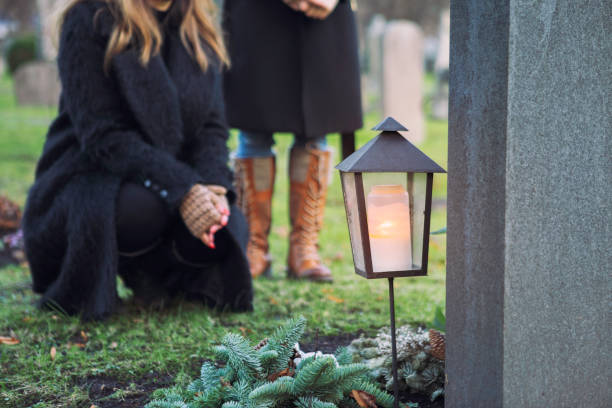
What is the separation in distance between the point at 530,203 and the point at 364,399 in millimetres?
615

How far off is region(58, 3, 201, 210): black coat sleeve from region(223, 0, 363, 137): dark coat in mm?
772

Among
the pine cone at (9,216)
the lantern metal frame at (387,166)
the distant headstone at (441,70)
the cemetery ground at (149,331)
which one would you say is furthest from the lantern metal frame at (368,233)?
the distant headstone at (441,70)

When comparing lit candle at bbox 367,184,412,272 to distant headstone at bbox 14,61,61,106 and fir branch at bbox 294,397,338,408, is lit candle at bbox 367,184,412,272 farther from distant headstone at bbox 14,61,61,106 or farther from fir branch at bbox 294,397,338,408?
distant headstone at bbox 14,61,61,106

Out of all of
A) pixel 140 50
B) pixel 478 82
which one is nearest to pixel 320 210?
pixel 140 50

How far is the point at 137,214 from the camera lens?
2.51 meters

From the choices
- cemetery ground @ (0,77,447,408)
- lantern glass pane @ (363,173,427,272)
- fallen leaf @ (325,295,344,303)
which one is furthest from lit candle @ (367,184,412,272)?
fallen leaf @ (325,295,344,303)

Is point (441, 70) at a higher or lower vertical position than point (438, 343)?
higher

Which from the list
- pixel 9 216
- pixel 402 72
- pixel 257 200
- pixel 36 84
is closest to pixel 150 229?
pixel 257 200

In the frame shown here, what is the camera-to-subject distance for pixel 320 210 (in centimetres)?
339

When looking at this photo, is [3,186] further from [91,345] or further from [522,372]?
[522,372]

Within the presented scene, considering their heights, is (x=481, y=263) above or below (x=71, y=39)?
below

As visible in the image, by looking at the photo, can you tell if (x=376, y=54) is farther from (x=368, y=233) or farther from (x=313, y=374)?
(x=313, y=374)

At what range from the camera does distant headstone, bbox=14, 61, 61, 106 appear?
12.4 meters

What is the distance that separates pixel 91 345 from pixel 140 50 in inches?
43.7
